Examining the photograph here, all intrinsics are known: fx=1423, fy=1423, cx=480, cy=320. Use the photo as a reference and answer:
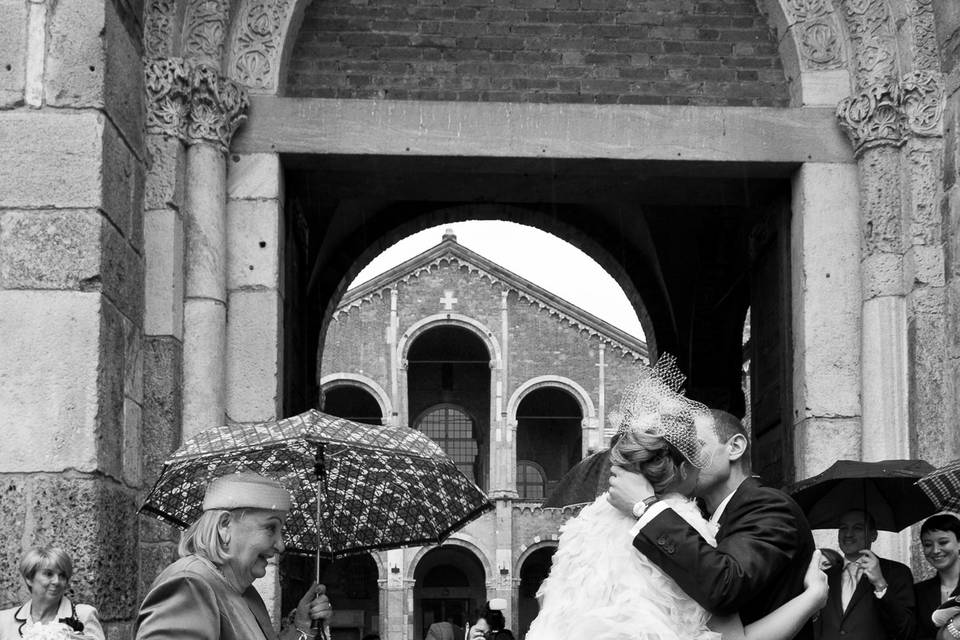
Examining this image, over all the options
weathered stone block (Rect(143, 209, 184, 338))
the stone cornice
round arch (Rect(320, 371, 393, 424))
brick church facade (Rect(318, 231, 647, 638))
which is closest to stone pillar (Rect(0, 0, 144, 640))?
weathered stone block (Rect(143, 209, 184, 338))

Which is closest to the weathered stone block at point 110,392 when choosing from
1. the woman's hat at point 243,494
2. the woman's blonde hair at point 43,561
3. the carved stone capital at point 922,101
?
the woman's blonde hair at point 43,561

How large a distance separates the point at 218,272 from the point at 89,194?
47.8 inches

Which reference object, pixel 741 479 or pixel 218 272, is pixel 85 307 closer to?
pixel 218 272

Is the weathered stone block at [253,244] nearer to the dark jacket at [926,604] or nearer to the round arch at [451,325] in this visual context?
the dark jacket at [926,604]

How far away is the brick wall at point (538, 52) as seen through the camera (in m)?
8.48

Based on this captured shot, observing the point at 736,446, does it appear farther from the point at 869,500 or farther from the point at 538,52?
the point at 538,52

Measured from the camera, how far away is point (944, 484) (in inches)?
214

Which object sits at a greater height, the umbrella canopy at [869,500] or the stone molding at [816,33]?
the stone molding at [816,33]

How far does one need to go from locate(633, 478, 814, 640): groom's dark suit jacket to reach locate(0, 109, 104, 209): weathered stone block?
14.0 ft

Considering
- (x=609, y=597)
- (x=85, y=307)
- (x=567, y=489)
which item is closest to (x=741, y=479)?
(x=609, y=597)

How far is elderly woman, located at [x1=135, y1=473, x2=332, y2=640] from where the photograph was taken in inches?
121

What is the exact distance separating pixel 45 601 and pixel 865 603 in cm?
336

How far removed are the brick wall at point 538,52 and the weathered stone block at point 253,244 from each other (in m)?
0.86

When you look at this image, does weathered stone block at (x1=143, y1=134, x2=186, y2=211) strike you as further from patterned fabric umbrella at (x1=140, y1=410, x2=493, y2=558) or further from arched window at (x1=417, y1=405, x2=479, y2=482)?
arched window at (x1=417, y1=405, x2=479, y2=482)
